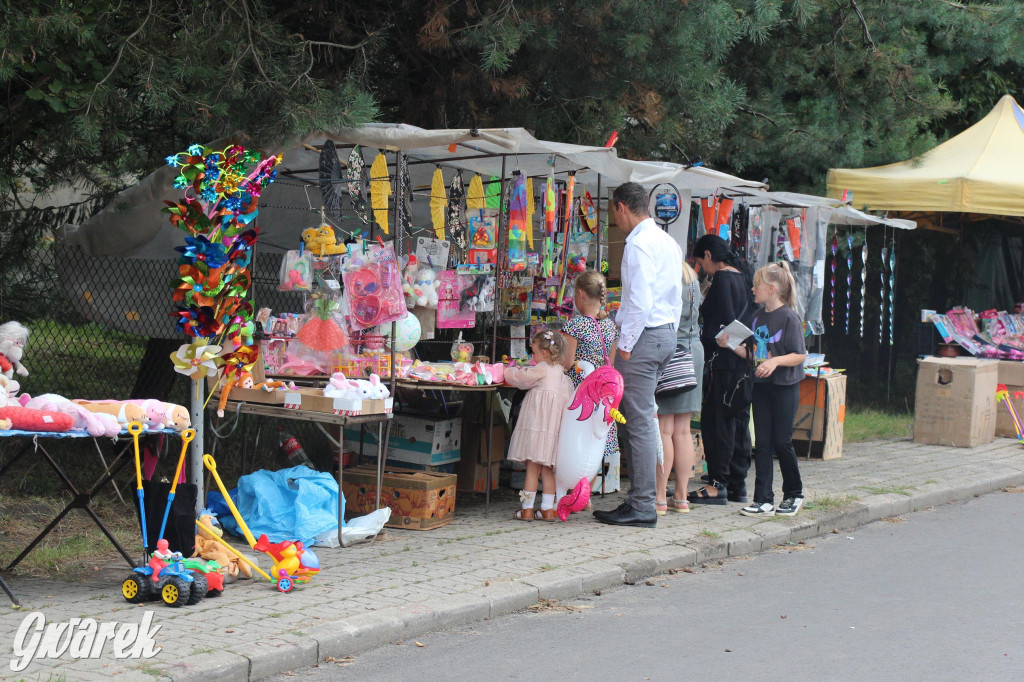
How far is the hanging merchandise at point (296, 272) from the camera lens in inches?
260

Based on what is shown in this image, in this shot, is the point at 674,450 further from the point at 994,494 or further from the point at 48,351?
the point at 48,351

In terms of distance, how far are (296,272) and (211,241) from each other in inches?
51.5

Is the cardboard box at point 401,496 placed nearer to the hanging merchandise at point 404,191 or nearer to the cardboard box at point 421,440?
the cardboard box at point 421,440

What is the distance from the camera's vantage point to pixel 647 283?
6980mm

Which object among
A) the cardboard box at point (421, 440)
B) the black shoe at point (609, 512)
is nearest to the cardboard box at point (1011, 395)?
the black shoe at point (609, 512)

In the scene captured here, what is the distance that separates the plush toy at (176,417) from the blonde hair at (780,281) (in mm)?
4241

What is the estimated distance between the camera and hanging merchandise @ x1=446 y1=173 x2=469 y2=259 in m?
7.57

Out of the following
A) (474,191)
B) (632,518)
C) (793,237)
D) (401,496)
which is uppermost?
(474,191)

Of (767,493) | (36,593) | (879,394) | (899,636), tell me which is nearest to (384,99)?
(767,493)

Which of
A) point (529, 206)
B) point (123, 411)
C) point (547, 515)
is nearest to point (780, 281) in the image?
point (529, 206)

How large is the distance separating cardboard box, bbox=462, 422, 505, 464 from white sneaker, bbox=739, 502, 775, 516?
189 cm

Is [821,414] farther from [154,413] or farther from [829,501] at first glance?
[154,413]

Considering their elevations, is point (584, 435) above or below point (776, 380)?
below

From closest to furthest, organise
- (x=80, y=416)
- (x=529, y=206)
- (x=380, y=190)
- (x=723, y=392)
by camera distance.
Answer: (x=80, y=416), (x=380, y=190), (x=529, y=206), (x=723, y=392)
